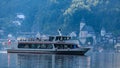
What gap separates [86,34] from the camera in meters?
137

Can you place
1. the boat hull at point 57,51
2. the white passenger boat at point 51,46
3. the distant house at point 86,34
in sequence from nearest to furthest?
the boat hull at point 57,51
the white passenger boat at point 51,46
the distant house at point 86,34

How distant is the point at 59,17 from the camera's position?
487 ft

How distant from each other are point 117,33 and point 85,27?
25.5 feet

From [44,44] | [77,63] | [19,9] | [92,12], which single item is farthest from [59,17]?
[77,63]

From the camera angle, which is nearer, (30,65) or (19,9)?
(30,65)

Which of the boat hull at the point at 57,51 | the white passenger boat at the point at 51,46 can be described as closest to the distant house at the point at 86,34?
the white passenger boat at the point at 51,46

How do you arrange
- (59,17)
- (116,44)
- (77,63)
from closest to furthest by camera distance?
1. (77,63)
2. (116,44)
3. (59,17)

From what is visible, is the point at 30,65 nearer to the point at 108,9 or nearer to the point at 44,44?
the point at 44,44

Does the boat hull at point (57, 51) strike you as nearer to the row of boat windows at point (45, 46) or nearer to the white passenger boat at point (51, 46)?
the white passenger boat at point (51, 46)

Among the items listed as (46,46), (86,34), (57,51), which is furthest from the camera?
(86,34)

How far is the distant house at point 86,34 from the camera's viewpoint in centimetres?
13088

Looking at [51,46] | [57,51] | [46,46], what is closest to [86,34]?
[46,46]

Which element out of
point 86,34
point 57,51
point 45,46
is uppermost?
point 86,34

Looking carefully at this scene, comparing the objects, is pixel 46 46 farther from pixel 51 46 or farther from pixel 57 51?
pixel 57 51
